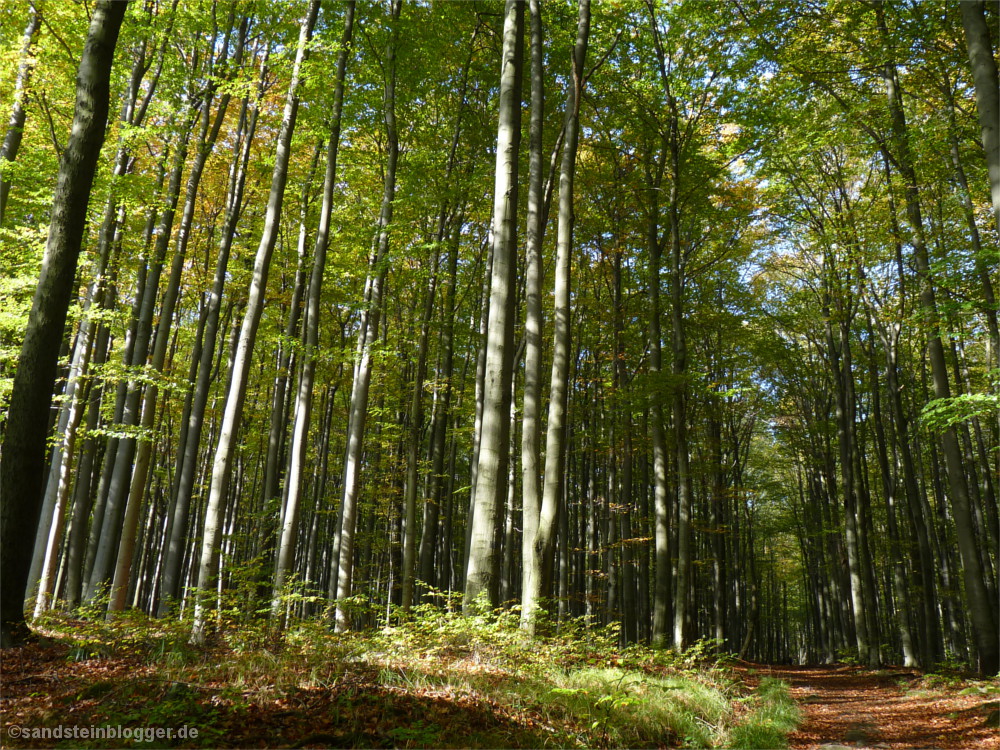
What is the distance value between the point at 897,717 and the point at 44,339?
11164 mm

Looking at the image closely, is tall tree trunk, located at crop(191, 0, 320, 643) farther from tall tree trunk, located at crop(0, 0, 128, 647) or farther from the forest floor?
tall tree trunk, located at crop(0, 0, 128, 647)

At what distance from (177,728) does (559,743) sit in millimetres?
2561

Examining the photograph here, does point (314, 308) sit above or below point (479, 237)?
below

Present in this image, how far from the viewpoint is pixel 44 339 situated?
4.91 m

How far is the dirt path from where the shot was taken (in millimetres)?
6102

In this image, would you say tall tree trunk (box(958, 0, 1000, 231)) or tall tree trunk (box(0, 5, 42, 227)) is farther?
tall tree trunk (box(0, 5, 42, 227))

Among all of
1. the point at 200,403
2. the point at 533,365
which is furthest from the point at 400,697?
the point at 200,403

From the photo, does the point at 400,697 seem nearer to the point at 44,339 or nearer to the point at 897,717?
the point at 44,339

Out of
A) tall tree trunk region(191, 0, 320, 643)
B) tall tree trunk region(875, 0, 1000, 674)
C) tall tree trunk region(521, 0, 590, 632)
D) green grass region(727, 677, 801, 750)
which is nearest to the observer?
green grass region(727, 677, 801, 750)

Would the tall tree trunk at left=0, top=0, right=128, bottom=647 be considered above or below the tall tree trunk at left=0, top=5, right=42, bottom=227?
below

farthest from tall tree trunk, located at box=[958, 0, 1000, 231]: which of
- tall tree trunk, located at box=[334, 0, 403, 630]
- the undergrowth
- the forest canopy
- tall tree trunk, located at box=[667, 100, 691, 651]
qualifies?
tall tree trunk, located at box=[334, 0, 403, 630]

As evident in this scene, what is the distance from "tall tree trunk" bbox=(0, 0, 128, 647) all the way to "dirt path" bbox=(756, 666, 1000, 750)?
7.15 m

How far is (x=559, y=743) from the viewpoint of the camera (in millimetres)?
4219

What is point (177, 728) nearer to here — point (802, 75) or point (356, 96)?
point (356, 96)
